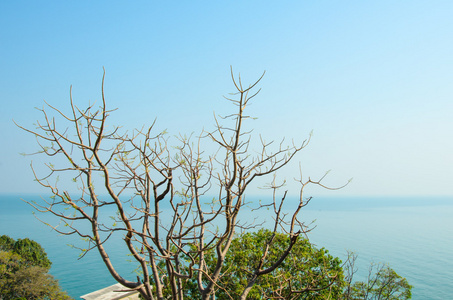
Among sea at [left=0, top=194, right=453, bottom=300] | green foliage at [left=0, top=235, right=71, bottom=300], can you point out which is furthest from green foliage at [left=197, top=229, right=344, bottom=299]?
green foliage at [left=0, top=235, right=71, bottom=300]

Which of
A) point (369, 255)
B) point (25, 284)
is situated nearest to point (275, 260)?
point (25, 284)

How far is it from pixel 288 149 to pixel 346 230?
50023mm

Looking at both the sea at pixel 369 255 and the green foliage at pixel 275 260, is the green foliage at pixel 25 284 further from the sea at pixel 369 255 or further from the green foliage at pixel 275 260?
the green foliage at pixel 275 260

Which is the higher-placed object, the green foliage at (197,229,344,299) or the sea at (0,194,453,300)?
the green foliage at (197,229,344,299)

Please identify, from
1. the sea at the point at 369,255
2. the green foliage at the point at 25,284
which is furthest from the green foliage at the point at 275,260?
the green foliage at the point at 25,284

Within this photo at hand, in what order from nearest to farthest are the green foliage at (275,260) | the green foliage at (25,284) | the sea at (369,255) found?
1. the green foliage at (275,260)
2. the green foliage at (25,284)
3. the sea at (369,255)

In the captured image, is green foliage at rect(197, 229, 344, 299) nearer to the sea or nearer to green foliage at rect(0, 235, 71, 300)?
the sea

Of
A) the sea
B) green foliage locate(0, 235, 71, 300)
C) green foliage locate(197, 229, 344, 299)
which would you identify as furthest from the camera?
the sea

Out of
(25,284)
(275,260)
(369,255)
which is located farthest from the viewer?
(369,255)

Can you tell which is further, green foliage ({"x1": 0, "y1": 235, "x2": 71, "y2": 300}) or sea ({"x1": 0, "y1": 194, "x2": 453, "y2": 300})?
sea ({"x1": 0, "y1": 194, "x2": 453, "y2": 300})

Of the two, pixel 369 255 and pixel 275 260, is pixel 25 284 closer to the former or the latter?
pixel 275 260

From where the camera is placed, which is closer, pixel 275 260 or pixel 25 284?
pixel 275 260

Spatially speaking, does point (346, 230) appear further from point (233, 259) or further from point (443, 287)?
point (233, 259)

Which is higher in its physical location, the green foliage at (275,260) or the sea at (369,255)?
the green foliage at (275,260)
